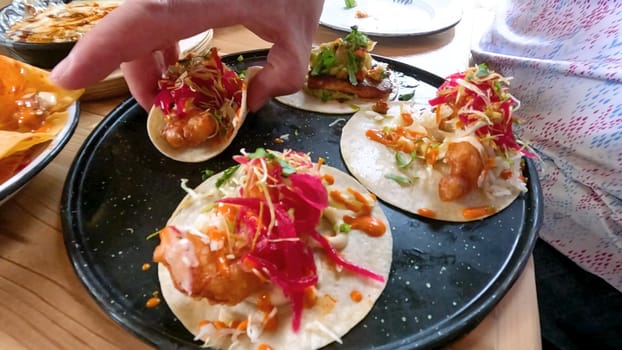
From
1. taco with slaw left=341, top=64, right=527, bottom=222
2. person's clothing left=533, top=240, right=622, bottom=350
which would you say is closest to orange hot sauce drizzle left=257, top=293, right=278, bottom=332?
taco with slaw left=341, top=64, right=527, bottom=222

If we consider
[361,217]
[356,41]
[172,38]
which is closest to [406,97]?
[356,41]

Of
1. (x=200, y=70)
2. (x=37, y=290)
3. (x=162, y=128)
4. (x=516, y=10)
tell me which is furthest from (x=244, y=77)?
(x=516, y=10)

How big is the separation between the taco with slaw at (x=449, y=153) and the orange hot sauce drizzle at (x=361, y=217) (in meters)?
0.09

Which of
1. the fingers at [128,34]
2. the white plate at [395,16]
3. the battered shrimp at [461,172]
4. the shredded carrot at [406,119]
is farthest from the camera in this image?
the white plate at [395,16]

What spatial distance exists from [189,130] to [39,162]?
479 millimetres

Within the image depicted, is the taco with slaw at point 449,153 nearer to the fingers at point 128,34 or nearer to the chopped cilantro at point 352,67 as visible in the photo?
the chopped cilantro at point 352,67

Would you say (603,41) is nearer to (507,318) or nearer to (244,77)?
(507,318)

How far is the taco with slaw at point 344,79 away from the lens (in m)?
1.90

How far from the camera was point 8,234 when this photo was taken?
1.38m

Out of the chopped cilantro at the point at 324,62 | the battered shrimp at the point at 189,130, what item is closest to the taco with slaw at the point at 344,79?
the chopped cilantro at the point at 324,62

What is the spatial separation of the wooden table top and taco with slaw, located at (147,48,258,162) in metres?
0.36

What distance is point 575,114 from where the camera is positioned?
173cm

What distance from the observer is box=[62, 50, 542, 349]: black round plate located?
1.14 metres

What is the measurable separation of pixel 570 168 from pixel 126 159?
5.30 feet
